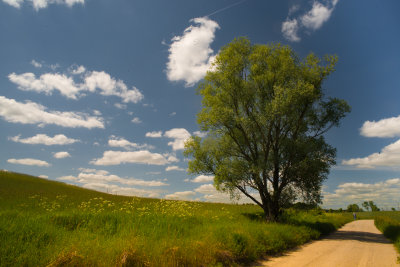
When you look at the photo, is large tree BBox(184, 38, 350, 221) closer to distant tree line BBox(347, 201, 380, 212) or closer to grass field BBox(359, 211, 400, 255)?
grass field BBox(359, 211, 400, 255)

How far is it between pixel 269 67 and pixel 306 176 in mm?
10813

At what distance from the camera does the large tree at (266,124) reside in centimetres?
1953

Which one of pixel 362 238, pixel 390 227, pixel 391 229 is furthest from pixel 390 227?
pixel 362 238

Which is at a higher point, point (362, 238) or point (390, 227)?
point (390, 227)

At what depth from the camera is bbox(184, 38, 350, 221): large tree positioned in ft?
64.1

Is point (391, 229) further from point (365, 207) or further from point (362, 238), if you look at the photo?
point (365, 207)

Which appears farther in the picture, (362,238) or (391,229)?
(391,229)

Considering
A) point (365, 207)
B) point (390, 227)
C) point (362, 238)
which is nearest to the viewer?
point (362, 238)

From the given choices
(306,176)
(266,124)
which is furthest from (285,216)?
(266,124)

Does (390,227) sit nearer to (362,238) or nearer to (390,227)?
(390,227)

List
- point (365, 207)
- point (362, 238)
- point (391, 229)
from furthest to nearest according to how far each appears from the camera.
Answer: point (365, 207)
point (391, 229)
point (362, 238)

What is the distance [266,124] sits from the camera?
2023 centimetres

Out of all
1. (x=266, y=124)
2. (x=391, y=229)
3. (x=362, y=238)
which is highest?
(x=266, y=124)

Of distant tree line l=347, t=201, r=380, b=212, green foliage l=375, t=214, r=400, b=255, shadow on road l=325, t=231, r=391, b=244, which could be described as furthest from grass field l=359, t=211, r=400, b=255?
distant tree line l=347, t=201, r=380, b=212
